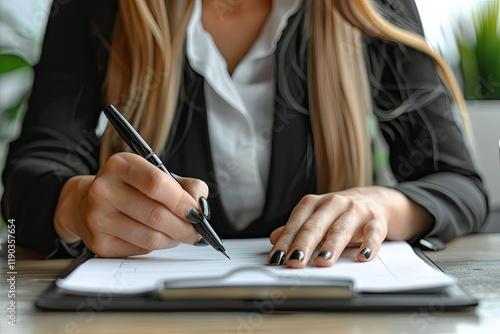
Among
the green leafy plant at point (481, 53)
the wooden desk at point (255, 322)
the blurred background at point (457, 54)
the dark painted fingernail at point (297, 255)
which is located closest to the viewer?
the wooden desk at point (255, 322)

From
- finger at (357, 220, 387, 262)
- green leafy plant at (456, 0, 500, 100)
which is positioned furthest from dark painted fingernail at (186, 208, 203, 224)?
green leafy plant at (456, 0, 500, 100)

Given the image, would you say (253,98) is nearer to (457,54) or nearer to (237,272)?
(237,272)

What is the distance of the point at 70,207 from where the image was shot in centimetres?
62

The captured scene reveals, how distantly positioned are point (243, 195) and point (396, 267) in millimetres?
370

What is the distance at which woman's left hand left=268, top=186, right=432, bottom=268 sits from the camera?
478mm

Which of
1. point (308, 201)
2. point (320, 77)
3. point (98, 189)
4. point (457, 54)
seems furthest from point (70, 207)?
point (457, 54)

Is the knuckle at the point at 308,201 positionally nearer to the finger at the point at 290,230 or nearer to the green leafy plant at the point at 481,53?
the finger at the point at 290,230

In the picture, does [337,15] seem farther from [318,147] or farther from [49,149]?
[49,149]

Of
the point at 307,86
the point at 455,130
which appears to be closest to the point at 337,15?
the point at 307,86

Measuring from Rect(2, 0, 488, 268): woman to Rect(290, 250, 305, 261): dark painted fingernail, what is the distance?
0.28 m

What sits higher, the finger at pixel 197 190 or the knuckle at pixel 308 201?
the finger at pixel 197 190

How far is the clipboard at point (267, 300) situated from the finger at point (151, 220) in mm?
106

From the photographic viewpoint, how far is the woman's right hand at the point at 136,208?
493 millimetres

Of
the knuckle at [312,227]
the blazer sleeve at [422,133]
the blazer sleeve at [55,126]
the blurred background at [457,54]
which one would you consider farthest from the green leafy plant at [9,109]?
the knuckle at [312,227]
